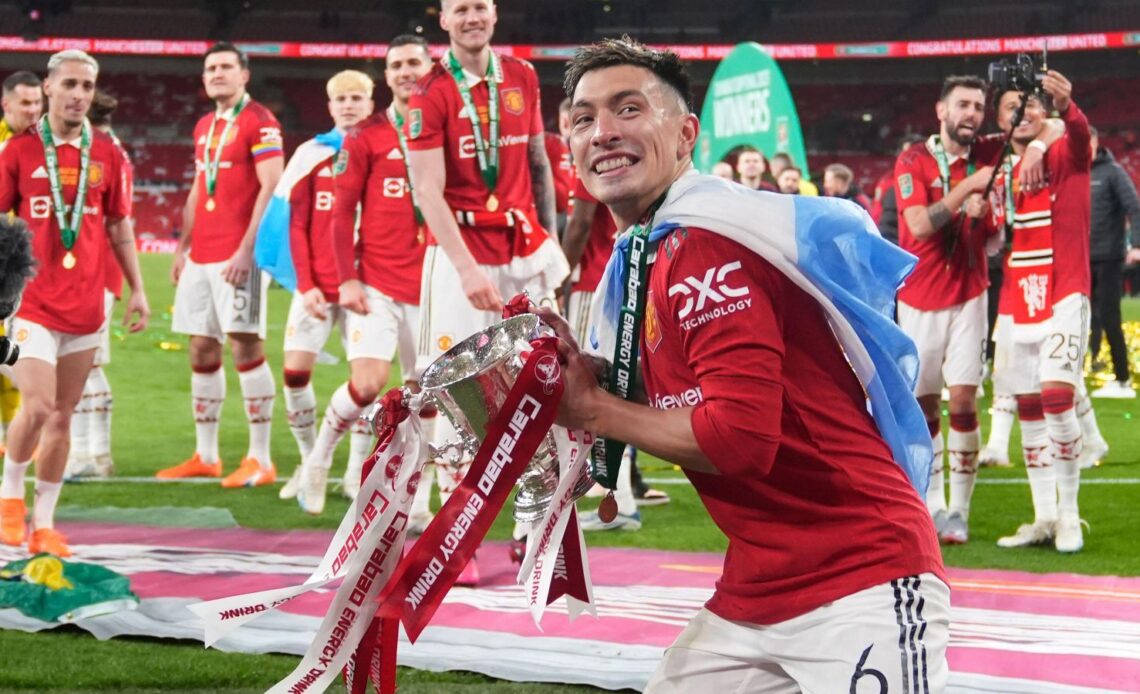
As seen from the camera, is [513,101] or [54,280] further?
[54,280]

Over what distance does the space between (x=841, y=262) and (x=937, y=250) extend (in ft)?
14.4

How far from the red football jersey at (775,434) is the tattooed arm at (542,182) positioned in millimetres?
3554

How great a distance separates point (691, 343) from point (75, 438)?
23.9 feet

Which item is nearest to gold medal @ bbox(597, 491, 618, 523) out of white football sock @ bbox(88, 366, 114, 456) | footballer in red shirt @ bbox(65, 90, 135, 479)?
footballer in red shirt @ bbox(65, 90, 135, 479)

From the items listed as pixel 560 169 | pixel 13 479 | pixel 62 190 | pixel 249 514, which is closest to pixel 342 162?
pixel 560 169

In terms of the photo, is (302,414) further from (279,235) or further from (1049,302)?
(1049,302)

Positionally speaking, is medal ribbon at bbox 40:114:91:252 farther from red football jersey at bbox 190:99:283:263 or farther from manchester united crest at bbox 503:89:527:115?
manchester united crest at bbox 503:89:527:115

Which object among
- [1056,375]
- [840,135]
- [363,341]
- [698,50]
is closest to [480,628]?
[363,341]

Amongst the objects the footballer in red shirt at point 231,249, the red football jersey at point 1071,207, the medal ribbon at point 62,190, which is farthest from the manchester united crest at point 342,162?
the red football jersey at point 1071,207

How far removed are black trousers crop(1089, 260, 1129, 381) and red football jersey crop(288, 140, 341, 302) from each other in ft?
23.2

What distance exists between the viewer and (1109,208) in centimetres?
1155

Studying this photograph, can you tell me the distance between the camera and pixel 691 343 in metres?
2.38

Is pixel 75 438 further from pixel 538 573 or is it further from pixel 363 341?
pixel 538 573

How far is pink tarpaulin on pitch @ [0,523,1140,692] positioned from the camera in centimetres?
427
